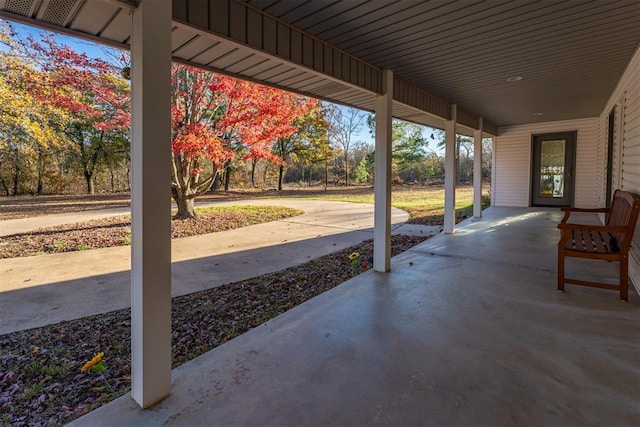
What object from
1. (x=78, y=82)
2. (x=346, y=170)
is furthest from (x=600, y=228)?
(x=346, y=170)

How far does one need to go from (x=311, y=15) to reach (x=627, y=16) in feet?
8.51

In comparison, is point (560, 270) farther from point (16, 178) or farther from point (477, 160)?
point (16, 178)

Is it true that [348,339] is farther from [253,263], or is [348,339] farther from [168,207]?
[253,263]

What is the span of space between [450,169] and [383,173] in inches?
111

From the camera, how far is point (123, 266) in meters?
4.37

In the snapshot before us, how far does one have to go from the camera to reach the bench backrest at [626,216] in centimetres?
280

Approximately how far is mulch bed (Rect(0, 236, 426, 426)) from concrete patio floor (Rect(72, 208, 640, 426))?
0.84 ft

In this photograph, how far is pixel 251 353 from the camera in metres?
2.19

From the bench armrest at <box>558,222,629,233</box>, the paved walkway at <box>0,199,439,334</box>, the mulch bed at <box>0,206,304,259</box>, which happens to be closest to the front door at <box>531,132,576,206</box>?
the paved walkway at <box>0,199,439,334</box>

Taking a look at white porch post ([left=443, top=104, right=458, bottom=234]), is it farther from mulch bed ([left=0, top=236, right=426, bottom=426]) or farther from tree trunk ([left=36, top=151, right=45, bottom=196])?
tree trunk ([left=36, top=151, right=45, bottom=196])

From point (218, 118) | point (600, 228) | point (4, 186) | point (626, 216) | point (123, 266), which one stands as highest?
point (218, 118)

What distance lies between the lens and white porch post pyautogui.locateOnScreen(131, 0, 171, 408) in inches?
62.9

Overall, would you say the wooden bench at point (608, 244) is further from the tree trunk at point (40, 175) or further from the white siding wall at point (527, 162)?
the tree trunk at point (40, 175)

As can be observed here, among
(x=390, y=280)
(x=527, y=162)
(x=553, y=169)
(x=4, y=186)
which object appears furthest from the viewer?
(x=4, y=186)
